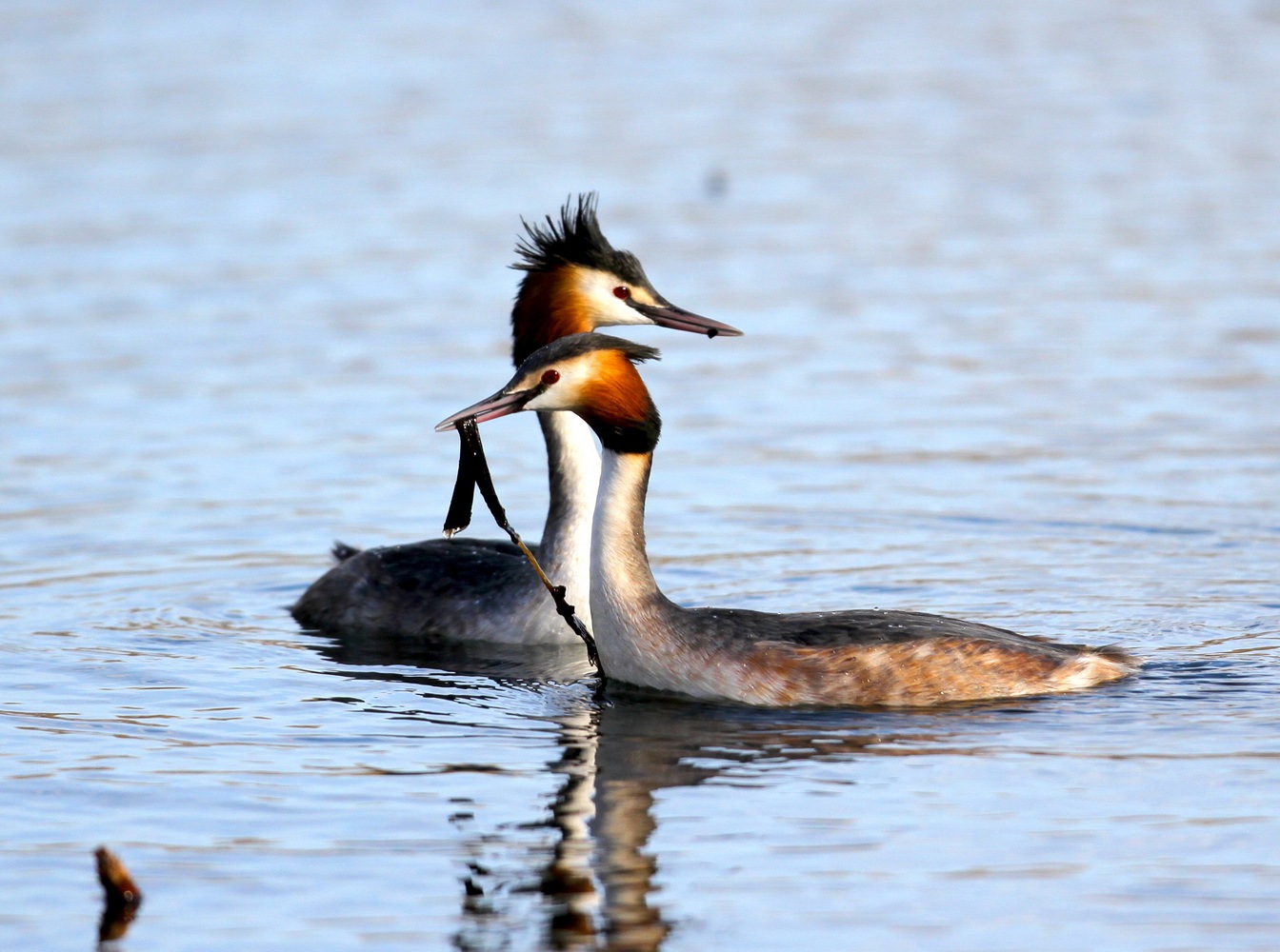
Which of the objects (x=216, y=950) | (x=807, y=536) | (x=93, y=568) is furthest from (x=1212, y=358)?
(x=216, y=950)

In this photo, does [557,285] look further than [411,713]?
Yes

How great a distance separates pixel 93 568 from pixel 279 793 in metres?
4.14

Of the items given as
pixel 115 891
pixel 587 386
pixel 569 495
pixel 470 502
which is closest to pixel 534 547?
pixel 569 495

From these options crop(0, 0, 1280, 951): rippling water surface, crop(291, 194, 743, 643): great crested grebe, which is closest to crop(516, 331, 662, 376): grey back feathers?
crop(0, 0, 1280, 951): rippling water surface

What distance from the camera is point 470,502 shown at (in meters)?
8.96

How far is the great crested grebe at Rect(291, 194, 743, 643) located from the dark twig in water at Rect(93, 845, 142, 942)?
381cm

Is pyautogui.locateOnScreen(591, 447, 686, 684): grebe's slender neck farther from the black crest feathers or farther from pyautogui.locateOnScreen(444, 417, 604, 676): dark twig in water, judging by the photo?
the black crest feathers

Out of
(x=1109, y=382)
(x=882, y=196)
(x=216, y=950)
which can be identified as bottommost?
(x=216, y=950)

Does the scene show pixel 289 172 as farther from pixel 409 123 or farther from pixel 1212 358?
pixel 1212 358

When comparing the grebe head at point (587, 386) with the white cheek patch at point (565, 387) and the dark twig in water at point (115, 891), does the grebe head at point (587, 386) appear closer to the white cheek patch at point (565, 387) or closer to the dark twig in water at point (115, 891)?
the white cheek patch at point (565, 387)

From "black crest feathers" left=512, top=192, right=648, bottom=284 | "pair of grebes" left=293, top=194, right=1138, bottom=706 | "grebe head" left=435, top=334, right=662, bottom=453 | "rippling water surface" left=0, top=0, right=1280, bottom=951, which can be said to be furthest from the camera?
"black crest feathers" left=512, top=192, right=648, bottom=284

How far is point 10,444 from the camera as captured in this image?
13289 millimetres

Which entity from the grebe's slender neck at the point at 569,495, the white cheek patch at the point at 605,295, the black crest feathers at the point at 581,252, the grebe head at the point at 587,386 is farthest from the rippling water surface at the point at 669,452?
the black crest feathers at the point at 581,252

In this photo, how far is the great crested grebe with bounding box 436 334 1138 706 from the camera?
819cm
